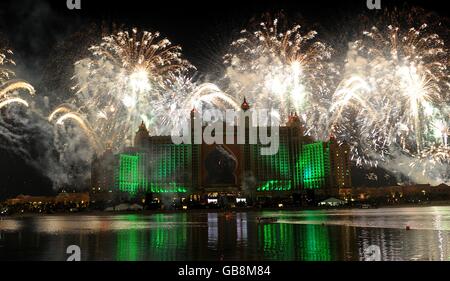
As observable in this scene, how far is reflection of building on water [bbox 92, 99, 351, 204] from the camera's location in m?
154

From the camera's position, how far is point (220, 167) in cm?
16000

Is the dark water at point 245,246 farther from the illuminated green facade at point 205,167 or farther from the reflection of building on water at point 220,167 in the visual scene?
the illuminated green facade at point 205,167

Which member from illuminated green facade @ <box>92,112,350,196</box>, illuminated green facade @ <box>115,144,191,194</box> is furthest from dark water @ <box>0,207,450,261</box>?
illuminated green facade @ <box>115,144,191,194</box>

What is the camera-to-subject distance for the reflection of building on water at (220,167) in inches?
6063

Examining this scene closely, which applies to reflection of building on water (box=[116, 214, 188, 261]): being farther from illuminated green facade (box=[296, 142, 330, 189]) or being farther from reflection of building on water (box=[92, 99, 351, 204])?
illuminated green facade (box=[296, 142, 330, 189])

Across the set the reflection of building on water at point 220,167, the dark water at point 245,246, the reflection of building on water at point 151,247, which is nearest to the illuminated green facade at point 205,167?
the reflection of building on water at point 220,167

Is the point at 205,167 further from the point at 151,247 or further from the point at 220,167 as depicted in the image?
the point at 151,247

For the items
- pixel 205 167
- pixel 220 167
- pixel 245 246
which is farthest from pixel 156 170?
pixel 245 246

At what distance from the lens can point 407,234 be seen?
35.1 m

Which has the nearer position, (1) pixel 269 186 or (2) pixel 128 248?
(2) pixel 128 248
